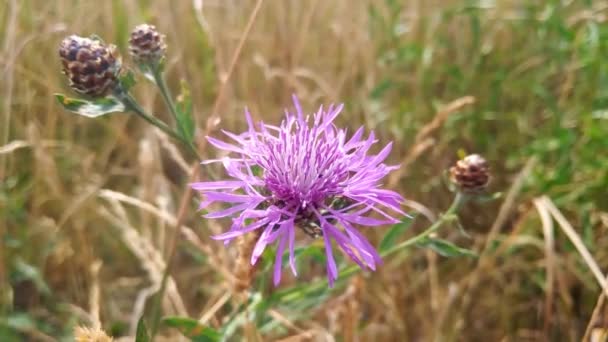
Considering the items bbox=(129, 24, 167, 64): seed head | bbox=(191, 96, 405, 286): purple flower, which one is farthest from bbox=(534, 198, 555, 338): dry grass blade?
bbox=(129, 24, 167, 64): seed head

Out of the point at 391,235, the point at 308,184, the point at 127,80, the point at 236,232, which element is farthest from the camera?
the point at 391,235

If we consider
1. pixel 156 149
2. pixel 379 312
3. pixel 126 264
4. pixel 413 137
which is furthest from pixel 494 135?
pixel 126 264

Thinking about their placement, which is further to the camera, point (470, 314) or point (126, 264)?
point (126, 264)

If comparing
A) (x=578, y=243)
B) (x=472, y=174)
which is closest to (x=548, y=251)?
(x=578, y=243)

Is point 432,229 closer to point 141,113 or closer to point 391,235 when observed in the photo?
point 391,235

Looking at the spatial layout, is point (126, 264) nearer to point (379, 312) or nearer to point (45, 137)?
point (45, 137)

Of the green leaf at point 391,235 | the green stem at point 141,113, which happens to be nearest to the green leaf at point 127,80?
the green stem at point 141,113

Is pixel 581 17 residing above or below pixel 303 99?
above
